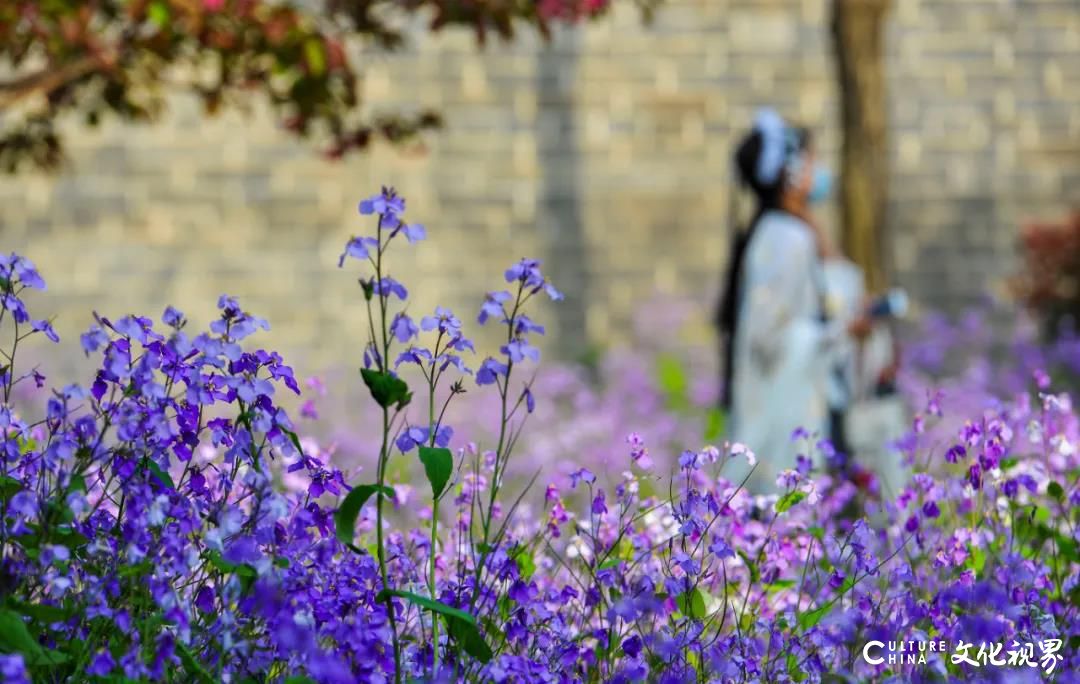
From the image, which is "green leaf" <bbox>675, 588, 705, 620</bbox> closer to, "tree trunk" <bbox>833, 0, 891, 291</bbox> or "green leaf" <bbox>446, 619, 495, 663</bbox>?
"green leaf" <bbox>446, 619, 495, 663</bbox>

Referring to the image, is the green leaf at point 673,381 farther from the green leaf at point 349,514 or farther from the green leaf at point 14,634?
the green leaf at point 14,634

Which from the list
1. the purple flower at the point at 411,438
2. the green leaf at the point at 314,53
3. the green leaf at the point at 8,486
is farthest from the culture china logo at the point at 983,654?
the green leaf at the point at 314,53

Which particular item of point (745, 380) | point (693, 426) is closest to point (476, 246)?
point (693, 426)

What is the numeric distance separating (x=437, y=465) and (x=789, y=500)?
74 centimetres

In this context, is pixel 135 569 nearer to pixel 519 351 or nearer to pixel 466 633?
pixel 466 633

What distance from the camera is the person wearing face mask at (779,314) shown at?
250 inches

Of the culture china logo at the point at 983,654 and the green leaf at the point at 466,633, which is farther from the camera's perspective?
the culture china logo at the point at 983,654

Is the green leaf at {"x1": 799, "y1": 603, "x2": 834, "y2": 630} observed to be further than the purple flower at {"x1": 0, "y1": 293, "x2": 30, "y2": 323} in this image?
Yes

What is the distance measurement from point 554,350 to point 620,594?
8114 millimetres

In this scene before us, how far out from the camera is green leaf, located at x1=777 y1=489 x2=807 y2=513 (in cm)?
299

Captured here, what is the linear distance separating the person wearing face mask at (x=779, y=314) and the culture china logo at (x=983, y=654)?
3456 mm

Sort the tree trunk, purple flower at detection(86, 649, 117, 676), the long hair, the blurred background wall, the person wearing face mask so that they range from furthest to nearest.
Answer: the blurred background wall < the tree trunk < the long hair < the person wearing face mask < purple flower at detection(86, 649, 117, 676)

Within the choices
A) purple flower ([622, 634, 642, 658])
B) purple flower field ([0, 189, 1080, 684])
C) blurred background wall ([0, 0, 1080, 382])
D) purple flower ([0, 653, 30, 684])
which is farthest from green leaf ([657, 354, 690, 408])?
purple flower ([0, 653, 30, 684])

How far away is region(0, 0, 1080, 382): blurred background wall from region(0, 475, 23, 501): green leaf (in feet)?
26.1
